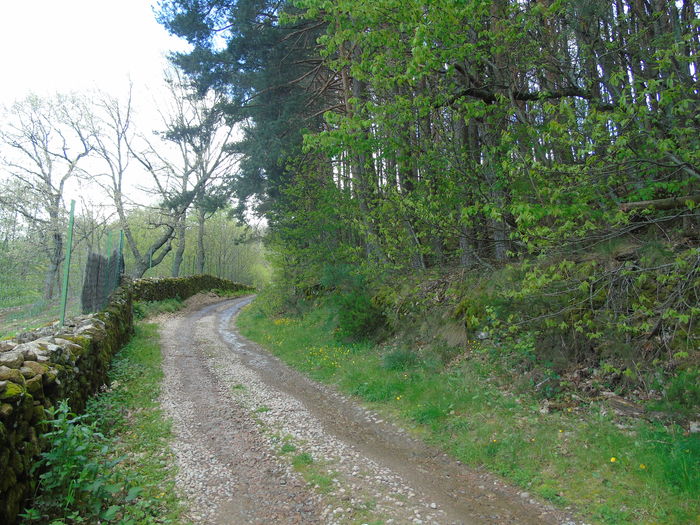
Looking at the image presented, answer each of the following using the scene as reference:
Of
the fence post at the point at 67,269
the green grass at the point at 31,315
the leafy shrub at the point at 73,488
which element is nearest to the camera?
the leafy shrub at the point at 73,488

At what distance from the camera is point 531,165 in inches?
213

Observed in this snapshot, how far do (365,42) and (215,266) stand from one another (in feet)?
114

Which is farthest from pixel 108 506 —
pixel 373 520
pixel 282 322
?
pixel 282 322

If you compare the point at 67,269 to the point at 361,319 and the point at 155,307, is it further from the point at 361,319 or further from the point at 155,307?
A: the point at 155,307

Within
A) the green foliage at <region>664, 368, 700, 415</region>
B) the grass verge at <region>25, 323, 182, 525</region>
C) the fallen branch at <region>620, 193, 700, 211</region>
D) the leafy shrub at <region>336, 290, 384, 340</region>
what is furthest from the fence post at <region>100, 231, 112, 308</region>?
the green foliage at <region>664, 368, 700, 415</region>

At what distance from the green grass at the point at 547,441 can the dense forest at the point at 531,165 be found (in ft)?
2.26

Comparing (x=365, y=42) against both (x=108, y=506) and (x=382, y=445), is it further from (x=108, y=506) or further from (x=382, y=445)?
A: (x=108, y=506)

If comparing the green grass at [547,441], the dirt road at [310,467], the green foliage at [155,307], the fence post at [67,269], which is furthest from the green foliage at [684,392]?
the green foliage at [155,307]

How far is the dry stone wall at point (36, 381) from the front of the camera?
3.28 m

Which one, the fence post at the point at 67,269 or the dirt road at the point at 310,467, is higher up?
the fence post at the point at 67,269

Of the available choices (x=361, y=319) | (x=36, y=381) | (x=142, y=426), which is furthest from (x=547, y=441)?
(x=361, y=319)

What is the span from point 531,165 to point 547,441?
3.26m

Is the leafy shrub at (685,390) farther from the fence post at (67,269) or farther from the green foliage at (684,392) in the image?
the fence post at (67,269)

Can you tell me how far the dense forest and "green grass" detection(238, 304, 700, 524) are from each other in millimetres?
687
